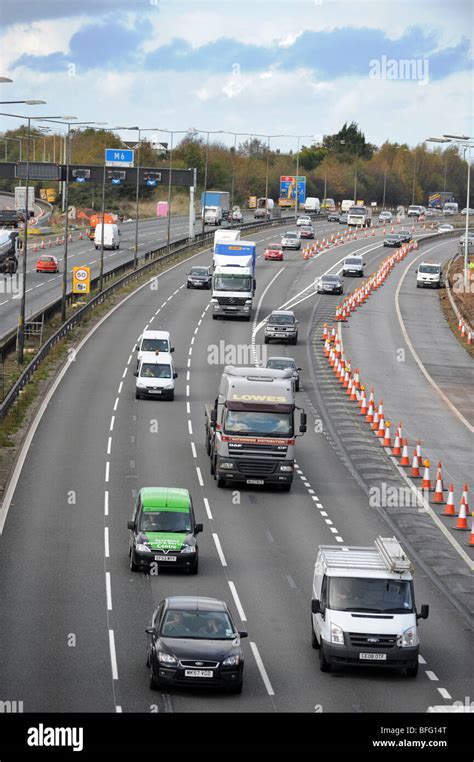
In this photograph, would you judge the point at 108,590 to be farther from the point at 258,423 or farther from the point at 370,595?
the point at 258,423

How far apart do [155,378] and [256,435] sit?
603 inches

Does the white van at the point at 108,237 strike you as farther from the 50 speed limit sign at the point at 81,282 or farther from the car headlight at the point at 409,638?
the car headlight at the point at 409,638

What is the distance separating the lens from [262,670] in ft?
85.3

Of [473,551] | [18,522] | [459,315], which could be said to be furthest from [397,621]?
[459,315]

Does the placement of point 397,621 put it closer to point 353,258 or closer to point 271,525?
point 271,525

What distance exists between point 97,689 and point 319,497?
18389 mm

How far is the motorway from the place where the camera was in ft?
81.2

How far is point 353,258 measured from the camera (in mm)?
103812

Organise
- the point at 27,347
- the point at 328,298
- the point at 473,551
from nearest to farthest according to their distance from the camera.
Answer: the point at 473,551
the point at 27,347
the point at 328,298

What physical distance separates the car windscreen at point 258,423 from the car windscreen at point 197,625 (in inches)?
660

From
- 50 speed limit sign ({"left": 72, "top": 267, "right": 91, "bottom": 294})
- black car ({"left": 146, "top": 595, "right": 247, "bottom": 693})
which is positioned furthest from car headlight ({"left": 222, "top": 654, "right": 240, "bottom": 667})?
50 speed limit sign ({"left": 72, "top": 267, "right": 91, "bottom": 294})

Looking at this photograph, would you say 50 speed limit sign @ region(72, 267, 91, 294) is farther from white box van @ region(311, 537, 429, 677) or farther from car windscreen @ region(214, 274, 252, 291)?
white box van @ region(311, 537, 429, 677)

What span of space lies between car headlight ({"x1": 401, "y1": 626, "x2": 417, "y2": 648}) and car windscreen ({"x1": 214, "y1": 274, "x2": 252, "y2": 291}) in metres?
53.8

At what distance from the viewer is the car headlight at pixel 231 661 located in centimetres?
2394
